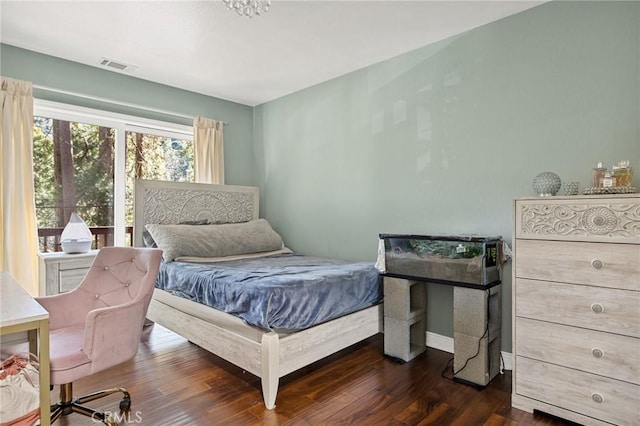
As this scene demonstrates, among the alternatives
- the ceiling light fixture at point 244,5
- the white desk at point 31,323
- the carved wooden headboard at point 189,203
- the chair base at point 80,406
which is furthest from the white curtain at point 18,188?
the ceiling light fixture at point 244,5

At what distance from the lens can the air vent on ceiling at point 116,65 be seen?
3.25 metres

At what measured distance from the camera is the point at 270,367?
1978 millimetres

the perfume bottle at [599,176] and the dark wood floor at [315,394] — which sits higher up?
the perfume bottle at [599,176]

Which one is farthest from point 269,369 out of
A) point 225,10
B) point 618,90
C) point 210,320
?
point 618,90

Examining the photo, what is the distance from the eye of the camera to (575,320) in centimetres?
181

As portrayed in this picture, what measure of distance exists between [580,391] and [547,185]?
3.59 ft

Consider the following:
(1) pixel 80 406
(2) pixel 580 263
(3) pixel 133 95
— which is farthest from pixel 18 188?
(2) pixel 580 263

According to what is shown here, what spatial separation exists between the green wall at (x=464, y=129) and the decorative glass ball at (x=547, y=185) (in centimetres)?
34

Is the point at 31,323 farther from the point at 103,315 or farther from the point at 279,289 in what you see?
the point at 279,289

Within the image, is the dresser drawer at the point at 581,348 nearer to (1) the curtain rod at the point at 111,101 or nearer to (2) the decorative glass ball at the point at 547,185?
(2) the decorative glass ball at the point at 547,185

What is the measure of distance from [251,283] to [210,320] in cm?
51

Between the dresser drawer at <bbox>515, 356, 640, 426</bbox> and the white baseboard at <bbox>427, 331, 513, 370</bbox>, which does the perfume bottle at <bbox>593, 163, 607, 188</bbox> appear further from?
the white baseboard at <bbox>427, 331, 513, 370</bbox>

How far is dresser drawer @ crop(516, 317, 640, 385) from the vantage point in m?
1.66

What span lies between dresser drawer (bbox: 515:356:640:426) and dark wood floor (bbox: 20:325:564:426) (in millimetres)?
131
